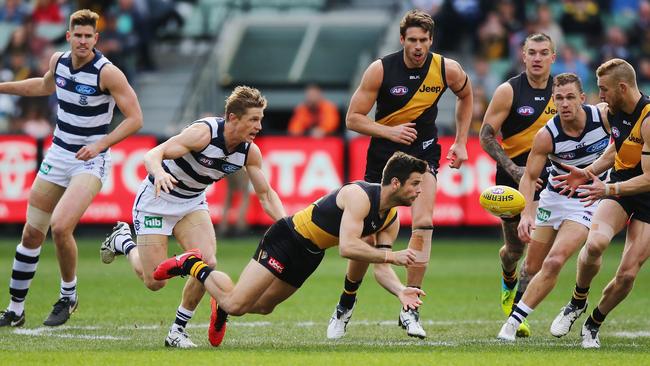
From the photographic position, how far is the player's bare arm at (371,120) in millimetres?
12141

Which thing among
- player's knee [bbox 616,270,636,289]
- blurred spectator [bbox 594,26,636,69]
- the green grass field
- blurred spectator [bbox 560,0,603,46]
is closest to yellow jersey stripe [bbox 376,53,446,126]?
the green grass field

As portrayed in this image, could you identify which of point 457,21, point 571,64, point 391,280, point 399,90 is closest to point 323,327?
point 391,280

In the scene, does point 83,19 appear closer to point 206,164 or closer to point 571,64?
point 206,164

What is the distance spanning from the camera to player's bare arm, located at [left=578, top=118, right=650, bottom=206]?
10.8 m

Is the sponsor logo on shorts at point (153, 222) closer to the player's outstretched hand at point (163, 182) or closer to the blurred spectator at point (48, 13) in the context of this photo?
the player's outstretched hand at point (163, 182)

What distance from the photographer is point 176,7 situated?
29.2 m

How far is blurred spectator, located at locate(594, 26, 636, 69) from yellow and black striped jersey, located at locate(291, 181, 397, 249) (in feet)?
51.3

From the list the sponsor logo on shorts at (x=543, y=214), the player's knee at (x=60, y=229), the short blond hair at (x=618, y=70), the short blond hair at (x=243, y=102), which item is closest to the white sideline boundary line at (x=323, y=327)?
the player's knee at (x=60, y=229)

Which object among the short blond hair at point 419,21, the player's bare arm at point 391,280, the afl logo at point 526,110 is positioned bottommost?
the player's bare arm at point 391,280

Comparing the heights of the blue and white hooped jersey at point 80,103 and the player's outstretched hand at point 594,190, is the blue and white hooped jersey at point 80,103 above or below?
below

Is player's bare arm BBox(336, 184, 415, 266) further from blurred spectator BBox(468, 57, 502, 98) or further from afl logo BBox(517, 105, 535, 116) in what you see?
blurred spectator BBox(468, 57, 502, 98)

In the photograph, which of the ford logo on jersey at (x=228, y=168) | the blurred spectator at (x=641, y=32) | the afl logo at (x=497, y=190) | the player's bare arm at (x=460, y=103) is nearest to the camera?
the ford logo on jersey at (x=228, y=168)

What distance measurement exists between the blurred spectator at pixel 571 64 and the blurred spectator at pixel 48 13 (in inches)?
431

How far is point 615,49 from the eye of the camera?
2578 cm
